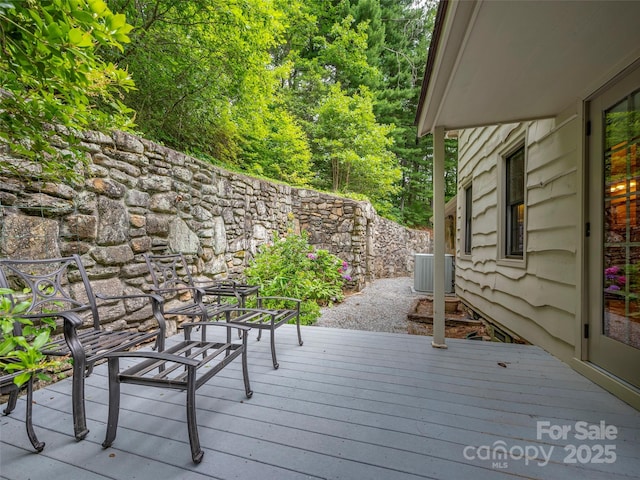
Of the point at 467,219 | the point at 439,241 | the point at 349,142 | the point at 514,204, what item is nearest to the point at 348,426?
the point at 439,241

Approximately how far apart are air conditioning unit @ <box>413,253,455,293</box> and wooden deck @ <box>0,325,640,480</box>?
3.76m

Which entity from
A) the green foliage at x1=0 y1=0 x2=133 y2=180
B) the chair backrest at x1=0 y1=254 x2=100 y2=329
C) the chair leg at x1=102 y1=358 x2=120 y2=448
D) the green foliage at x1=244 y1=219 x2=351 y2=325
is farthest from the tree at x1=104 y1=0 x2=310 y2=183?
the chair leg at x1=102 y1=358 x2=120 y2=448

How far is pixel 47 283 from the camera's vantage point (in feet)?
6.10

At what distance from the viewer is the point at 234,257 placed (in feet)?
13.4

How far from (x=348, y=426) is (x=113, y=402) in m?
1.16

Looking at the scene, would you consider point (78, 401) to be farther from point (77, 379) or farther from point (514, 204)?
point (514, 204)

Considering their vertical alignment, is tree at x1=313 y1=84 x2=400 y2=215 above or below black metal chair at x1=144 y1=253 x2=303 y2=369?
above

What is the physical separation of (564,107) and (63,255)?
416 centimetres

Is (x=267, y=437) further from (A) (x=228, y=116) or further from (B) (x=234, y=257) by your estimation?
(A) (x=228, y=116)

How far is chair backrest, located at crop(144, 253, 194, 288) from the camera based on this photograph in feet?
8.87

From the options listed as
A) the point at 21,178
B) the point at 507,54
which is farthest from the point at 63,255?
the point at 507,54

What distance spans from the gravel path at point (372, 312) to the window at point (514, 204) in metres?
1.69

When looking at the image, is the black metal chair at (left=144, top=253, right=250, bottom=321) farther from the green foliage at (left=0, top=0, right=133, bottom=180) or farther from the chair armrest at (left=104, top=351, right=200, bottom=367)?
the green foliage at (left=0, top=0, right=133, bottom=180)

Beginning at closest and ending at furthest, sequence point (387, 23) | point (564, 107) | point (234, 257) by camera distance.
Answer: point (564, 107) < point (234, 257) < point (387, 23)
